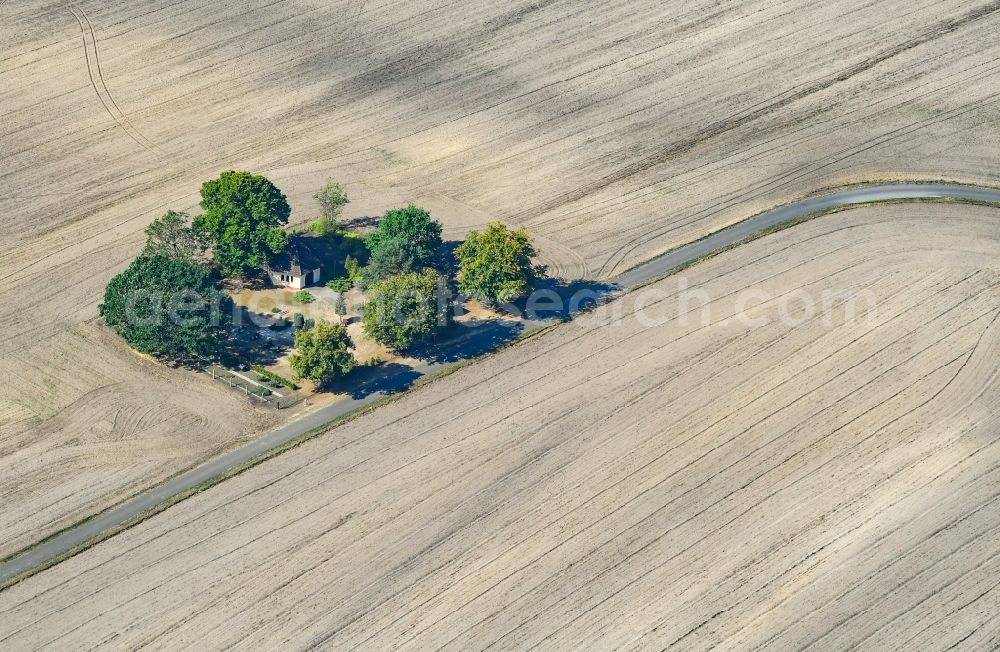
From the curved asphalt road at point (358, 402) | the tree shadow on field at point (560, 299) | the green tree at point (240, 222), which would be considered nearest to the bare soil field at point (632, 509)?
the curved asphalt road at point (358, 402)

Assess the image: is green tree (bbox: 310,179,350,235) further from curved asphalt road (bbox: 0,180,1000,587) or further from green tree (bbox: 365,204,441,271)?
curved asphalt road (bbox: 0,180,1000,587)

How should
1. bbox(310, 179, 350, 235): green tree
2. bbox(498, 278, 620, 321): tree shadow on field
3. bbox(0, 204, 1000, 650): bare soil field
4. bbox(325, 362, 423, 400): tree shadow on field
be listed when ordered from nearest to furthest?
bbox(0, 204, 1000, 650): bare soil field, bbox(325, 362, 423, 400): tree shadow on field, bbox(498, 278, 620, 321): tree shadow on field, bbox(310, 179, 350, 235): green tree

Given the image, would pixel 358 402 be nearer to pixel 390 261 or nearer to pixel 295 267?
pixel 390 261

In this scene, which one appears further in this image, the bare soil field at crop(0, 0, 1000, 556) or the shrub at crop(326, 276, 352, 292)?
the bare soil field at crop(0, 0, 1000, 556)

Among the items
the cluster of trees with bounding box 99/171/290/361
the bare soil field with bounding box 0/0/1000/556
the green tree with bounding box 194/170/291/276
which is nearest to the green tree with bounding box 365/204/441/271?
the bare soil field with bounding box 0/0/1000/556

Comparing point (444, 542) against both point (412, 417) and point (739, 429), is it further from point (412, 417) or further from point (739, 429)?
point (739, 429)

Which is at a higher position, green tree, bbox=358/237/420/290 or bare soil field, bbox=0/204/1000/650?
green tree, bbox=358/237/420/290
